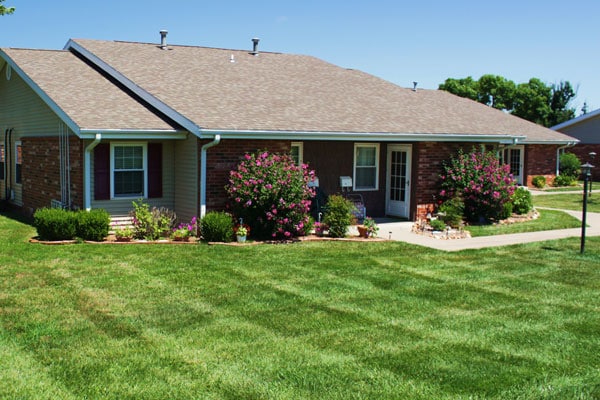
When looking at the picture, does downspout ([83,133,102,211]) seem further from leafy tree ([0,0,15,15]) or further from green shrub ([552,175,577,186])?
green shrub ([552,175,577,186])

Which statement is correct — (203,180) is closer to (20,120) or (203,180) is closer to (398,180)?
(398,180)

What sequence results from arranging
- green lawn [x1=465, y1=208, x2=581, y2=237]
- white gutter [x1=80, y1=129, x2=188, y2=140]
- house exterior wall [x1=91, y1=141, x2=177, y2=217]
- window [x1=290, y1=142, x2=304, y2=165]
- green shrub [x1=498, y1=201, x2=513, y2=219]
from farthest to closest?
green shrub [x1=498, y1=201, x2=513, y2=219], window [x1=290, y1=142, x2=304, y2=165], green lawn [x1=465, y1=208, x2=581, y2=237], house exterior wall [x1=91, y1=141, x2=177, y2=217], white gutter [x1=80, y1=129, x2=188, y2=140]

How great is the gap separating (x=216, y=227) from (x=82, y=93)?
5232mm

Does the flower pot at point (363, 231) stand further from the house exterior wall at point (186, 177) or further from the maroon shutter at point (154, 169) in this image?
the maroon shutter at point (154, 169)

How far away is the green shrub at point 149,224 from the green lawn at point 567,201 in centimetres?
1465

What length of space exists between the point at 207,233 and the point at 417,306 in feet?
19.8

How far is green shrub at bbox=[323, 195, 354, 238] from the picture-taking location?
15.3 m

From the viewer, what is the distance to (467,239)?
15.9 m

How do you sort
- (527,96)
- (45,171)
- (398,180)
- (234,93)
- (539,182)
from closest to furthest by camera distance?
1. (45,171)
2. (234,93)
3. (398,180)
4. (539,182)
5. (527,96)

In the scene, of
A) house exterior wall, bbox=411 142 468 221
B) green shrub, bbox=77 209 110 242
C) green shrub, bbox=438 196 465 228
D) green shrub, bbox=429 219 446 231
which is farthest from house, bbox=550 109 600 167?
green shrub, bbox=77 209 110 242

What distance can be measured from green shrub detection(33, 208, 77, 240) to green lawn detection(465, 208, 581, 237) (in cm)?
924

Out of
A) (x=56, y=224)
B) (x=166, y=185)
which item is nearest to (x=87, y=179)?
(x=56, y=224)

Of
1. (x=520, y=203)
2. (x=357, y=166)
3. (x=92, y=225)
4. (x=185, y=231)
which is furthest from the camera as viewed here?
(x=520, y=203)

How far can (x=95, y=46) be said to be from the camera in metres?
Answer: 19.8
